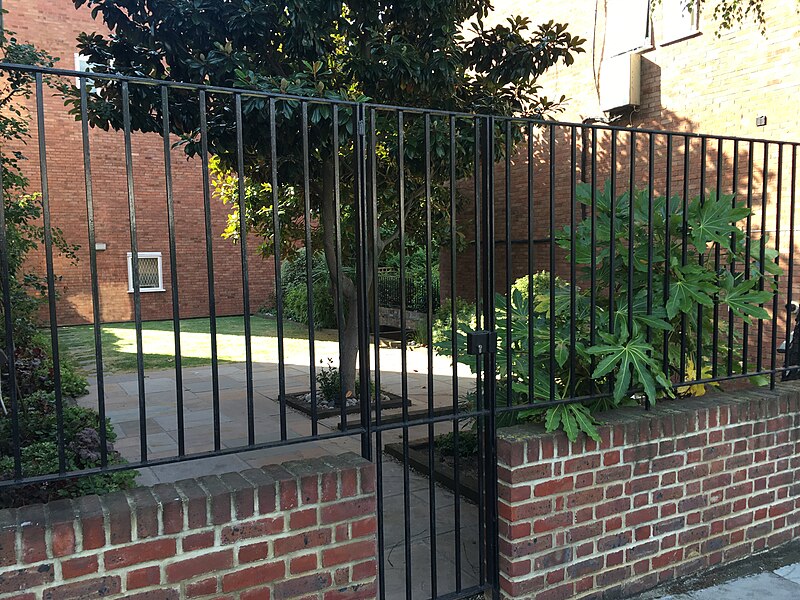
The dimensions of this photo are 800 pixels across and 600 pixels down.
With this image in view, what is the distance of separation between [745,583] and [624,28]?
804cm

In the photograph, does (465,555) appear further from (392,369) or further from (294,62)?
(392,369)

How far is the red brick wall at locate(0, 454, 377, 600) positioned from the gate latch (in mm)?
650

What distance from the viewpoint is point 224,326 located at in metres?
15.8

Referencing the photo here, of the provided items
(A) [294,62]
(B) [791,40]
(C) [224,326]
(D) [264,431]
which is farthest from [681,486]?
(C) [224,326]

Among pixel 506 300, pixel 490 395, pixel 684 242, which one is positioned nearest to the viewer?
pixel 490 395

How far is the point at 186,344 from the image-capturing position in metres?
12.7

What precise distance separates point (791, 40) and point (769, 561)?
246 inches

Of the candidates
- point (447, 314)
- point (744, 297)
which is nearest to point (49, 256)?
point (744, 297)

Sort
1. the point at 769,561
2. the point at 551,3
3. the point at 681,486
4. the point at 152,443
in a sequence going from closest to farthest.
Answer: the point at 681,486 < the point at 769,561 < the point at 152,443 < the point at 551,3

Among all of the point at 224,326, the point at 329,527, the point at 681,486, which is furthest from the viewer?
the point at 224,326

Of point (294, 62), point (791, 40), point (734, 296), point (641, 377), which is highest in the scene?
point (791, 40)

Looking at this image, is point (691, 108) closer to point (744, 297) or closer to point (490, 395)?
point (744, 297)

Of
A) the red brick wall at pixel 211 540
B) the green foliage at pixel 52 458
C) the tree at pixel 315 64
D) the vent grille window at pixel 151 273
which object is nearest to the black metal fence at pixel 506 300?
the red brick wall at pixel 211 540

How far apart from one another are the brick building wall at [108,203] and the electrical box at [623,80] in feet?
32.2
